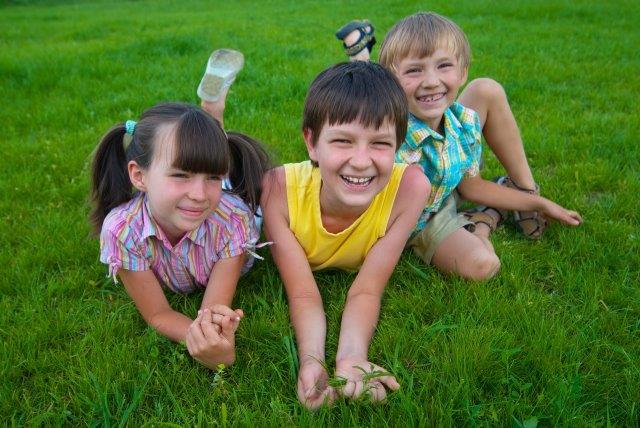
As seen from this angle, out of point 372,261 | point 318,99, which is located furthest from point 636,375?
point 318,99

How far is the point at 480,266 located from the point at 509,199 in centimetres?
75

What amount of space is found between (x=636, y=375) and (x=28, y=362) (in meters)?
2.39

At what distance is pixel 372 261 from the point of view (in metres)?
2.64

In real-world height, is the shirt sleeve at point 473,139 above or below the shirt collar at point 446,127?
below

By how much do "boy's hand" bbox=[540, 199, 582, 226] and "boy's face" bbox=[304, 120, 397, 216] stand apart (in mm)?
1260

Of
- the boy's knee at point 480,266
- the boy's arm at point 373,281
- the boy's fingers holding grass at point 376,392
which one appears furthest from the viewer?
the boy's knee at point 480,266

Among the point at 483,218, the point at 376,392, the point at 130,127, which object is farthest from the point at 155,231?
the point at 483,218

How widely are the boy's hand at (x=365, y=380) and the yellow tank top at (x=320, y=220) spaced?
0.69 m

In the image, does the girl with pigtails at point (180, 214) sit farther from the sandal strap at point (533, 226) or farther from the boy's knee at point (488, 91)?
the sandal strap at point (533, 226)

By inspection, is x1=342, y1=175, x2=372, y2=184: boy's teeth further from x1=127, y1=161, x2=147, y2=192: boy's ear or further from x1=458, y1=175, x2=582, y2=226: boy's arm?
x1=458, y1=175, x2=582, y2=226: boy's arm

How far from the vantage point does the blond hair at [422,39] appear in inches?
117

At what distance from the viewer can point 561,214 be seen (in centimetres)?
326

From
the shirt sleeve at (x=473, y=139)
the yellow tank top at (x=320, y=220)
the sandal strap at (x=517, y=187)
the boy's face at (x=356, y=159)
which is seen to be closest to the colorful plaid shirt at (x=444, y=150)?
the shirt sleeve at (x=473, y=139)

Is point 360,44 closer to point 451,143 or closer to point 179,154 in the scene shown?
point 451,143
